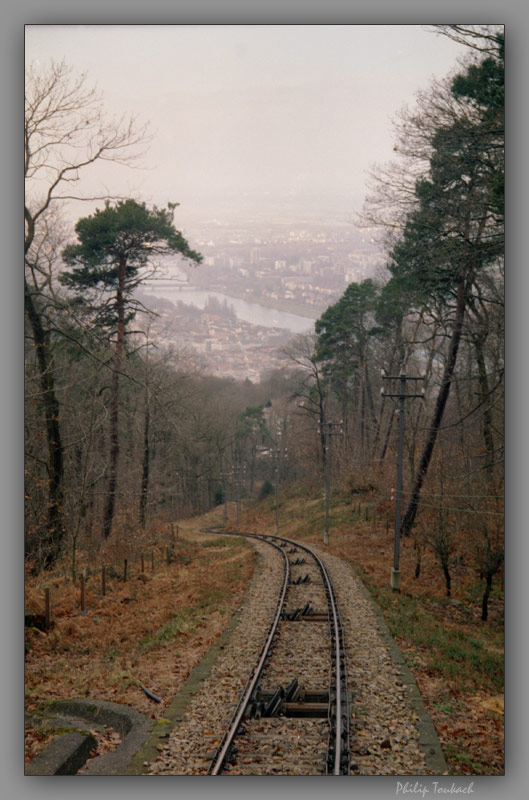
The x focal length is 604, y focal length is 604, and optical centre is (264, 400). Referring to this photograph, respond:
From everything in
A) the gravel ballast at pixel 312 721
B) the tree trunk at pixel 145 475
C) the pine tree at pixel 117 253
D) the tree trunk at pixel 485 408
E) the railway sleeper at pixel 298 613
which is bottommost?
the railway sleeper at pixel 298 613

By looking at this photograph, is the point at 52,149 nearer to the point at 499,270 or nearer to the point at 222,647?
the point at 499,270

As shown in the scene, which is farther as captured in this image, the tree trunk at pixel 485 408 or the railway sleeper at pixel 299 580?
the railway sleeper at pixel 299 580

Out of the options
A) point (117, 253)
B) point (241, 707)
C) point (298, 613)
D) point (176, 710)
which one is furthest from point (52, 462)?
point (241, 707)

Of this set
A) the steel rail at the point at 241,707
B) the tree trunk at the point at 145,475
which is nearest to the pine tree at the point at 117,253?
the steel rail at the point at 241,707

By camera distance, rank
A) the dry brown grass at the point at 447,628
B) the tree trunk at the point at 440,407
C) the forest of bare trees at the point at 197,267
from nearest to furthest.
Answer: the dry brown grass at the point at 447,628, the forest of bare trees at the point at 197,267, the tree trunk at the point at 440,407

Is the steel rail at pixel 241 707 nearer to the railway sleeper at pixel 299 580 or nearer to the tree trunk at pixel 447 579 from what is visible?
the railway sleeper at pixel 299 580
